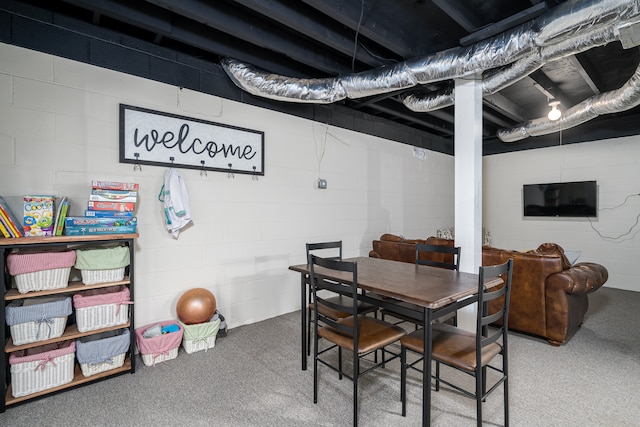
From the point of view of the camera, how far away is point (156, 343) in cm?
252

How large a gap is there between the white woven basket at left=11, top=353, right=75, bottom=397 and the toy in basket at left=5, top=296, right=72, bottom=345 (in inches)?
6.2

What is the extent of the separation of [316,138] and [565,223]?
15.2ft

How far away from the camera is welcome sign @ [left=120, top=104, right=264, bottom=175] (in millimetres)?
2715

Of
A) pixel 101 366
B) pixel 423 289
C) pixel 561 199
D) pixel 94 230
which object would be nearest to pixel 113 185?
pixel 94 230

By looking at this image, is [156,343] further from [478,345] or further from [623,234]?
[623,234]

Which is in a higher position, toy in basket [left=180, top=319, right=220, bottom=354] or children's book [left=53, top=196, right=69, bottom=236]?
children's book [left=53, top=196, right=69, bottom=236]

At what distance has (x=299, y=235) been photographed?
3.87m

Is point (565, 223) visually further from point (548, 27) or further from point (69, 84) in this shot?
point (69, 84)

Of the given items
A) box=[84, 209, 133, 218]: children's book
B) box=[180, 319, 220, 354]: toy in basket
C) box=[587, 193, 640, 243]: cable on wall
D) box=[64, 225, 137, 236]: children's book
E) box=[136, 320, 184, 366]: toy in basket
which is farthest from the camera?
box=[587, 193, 640, 243]: cable on wall

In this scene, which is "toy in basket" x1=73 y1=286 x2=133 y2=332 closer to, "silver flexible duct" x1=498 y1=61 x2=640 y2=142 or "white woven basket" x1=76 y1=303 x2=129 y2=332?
"white woven basket" x1=76 y1=303 x2=129 y2=332

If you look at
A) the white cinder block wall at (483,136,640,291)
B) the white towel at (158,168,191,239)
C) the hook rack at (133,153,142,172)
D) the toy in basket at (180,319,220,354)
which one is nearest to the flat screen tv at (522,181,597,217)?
the white cinder block wall at (483,136,640,291)

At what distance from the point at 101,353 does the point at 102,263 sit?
2.09ft

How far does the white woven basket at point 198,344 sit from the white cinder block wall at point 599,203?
5686mm

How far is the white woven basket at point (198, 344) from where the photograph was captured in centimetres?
271
